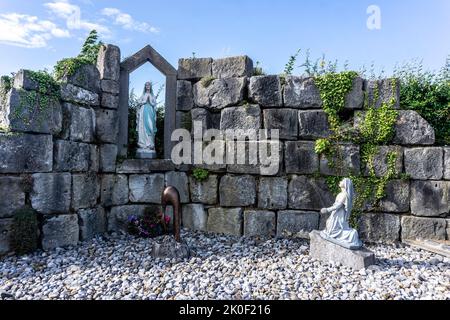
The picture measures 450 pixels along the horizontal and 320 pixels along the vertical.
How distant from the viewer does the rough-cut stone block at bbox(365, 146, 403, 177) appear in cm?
627

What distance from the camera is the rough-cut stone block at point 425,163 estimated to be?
243 inches

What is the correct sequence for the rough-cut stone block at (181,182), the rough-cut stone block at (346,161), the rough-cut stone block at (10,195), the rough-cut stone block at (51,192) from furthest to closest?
the rough-cut stone block at (181,182)
the rough-cut stone block at (346,161)
the rough-cut stone block at (51,192)
the rough-cut stone block at (10,195)

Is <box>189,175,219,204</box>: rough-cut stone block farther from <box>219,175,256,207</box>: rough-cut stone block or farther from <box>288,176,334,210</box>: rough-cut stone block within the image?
<box>288,176,334,210</box>: rough-cut stone block

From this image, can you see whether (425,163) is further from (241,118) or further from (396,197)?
(241,118)

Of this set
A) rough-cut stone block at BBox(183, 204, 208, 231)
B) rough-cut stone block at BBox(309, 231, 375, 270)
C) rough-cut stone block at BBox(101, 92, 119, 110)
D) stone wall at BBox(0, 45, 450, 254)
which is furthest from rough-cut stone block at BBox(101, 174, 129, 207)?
rough-cut stone block at BBox(309, 231, 375, 270)

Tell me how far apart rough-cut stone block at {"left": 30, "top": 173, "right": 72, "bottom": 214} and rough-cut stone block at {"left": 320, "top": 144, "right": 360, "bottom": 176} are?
15.9ft

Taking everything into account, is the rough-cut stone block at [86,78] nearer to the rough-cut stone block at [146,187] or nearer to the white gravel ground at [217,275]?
the rough-cut stone block at [146,187]

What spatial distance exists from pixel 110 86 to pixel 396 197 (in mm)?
6099

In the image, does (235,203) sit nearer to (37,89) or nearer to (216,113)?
(216,113)

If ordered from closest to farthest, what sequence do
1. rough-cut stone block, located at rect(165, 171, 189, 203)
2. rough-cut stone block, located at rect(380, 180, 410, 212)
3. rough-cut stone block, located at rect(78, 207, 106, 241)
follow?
rough-cut stone block, located at rect(78, 207, 106, 241) < rough-cut stone block, located at rect(380, 180, 410, 212) < rough-cut stone block, located at rect(165, 171, 189, 203)

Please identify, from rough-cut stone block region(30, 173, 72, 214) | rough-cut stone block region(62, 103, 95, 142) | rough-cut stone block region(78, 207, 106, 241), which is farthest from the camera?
rough-cut stone block region(78, 207, 106, 241)

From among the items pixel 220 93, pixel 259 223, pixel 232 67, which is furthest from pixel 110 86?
pixel 259 223

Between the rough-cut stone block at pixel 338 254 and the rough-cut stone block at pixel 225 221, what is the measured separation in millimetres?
1679

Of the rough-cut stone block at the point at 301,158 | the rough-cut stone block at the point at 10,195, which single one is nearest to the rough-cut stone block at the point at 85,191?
the rough-cut stone block at the point at 10,195
